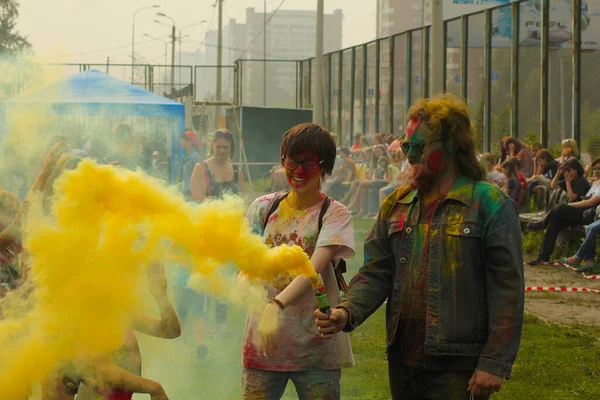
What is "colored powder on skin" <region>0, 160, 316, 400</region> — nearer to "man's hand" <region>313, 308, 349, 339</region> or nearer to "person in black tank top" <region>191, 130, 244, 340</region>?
"man's hand" <region>313, 308, 349, 339</region>

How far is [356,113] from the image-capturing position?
3369cm

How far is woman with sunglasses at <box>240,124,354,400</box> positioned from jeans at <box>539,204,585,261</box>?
395 inches

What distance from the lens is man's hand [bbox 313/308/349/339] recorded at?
3.77 m

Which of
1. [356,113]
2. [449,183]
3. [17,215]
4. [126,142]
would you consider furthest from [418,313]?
[356,113]

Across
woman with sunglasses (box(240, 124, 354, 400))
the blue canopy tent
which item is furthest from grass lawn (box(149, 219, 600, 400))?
the blue canopy tent

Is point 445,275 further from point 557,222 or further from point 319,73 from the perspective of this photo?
point 319,73

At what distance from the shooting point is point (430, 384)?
3.66m

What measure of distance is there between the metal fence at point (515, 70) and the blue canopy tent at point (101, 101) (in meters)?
7.97

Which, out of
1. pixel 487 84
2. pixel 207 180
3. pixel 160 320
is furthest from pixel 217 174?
pixel 487 84

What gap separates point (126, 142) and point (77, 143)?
25.2 inches

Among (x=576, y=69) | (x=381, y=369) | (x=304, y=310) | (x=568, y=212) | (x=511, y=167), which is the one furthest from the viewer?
(x=576, y=69)

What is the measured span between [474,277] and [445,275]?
0.40 feet

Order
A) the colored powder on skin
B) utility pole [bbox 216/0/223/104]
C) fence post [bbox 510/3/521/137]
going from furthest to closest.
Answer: utility pole [bbox 216/0/223/104] < fence post [bbox 510/3/521/137] < the colored powder on skin

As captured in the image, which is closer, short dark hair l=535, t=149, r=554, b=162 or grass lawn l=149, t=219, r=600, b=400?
grass lawn l=149, t=219, r=600, b=400
